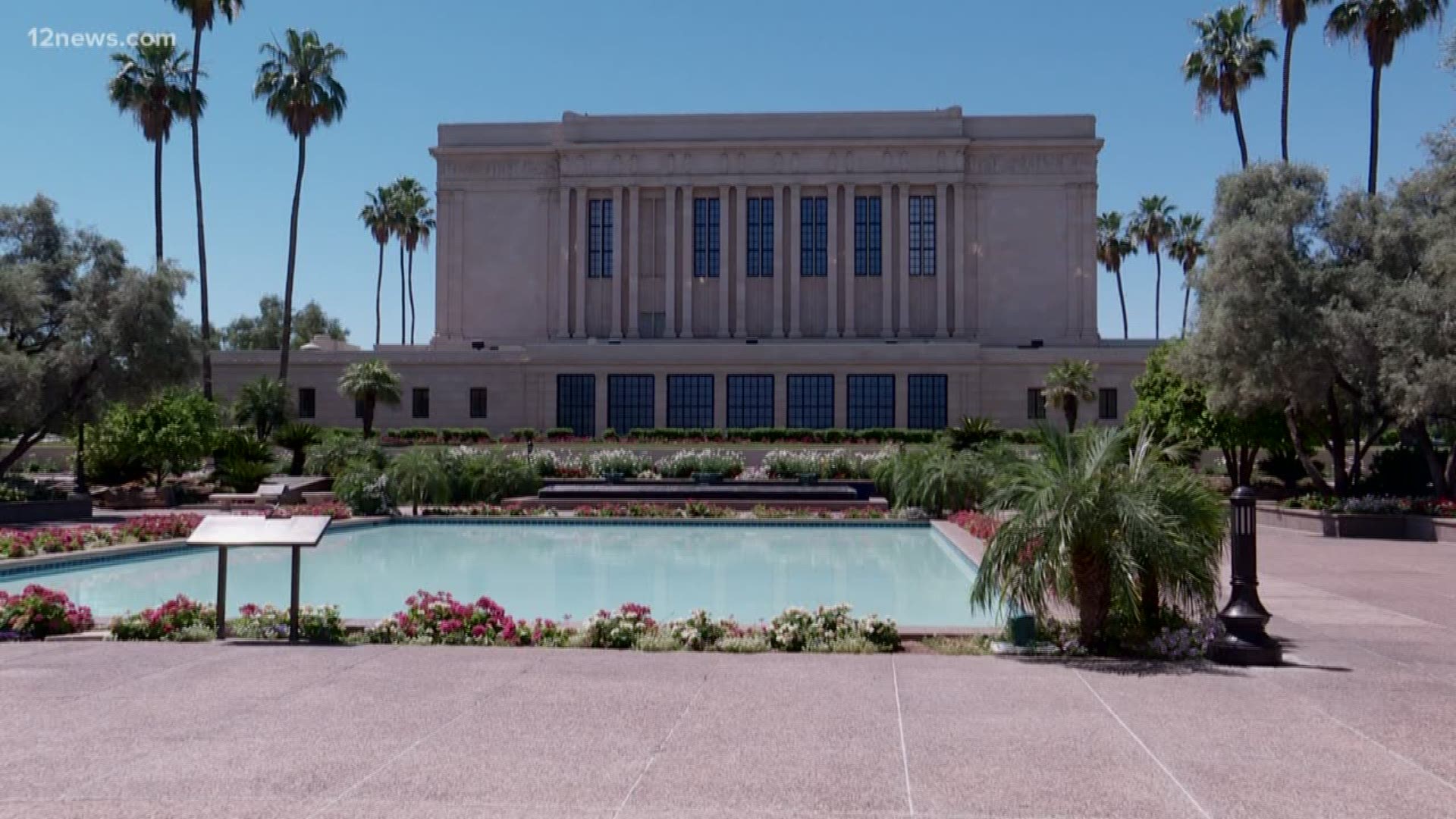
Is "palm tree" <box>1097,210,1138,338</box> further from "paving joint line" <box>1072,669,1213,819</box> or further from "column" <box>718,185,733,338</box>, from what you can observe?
"paving joint line" <box>1072,669,1213,819</box>

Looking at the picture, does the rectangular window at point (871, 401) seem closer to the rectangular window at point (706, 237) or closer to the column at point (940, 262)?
the column at point (940, 262)

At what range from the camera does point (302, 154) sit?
44.1 metres

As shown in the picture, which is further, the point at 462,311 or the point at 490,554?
the point at 462,311

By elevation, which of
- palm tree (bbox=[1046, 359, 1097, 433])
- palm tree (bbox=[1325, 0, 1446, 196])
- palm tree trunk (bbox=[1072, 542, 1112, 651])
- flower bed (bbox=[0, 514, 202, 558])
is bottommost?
flower bed (bbox=[0, 514, 202, 558])

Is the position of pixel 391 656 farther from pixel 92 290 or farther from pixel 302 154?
pixel 302 154

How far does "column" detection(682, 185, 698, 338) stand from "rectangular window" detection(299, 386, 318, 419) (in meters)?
16.7

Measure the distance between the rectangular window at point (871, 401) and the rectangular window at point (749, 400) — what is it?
131 inches

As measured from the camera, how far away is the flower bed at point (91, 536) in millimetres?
16219

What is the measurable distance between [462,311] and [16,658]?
47.5 metres

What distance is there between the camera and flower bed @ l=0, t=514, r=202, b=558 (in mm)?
16219

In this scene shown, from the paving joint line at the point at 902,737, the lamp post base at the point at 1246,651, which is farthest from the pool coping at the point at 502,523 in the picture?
the paving joint line at the point at 902,737

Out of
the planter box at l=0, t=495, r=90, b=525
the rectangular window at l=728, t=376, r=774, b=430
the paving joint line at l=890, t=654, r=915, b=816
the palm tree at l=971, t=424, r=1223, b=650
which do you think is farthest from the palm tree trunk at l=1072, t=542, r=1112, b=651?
the rectangular window at l=728, t=376, r=774, b=430

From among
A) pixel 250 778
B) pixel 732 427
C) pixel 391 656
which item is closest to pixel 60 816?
pixel 250 778

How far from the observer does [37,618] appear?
9.63 meters
